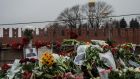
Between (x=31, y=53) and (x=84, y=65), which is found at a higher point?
(x=31, y=53)

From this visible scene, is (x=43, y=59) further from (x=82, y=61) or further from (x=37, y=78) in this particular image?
(x=82, y=61)

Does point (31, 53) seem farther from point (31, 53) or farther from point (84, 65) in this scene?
point (84, 65)

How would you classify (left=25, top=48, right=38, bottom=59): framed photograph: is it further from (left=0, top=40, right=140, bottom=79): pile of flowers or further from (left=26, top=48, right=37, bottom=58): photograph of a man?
(left=0, top=40, right=140, bottom=79): pile of flowers

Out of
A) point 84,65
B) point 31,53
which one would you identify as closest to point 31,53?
point 31,53

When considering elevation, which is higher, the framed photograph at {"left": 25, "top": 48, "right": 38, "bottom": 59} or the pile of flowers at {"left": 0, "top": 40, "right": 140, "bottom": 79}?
the framed photograph at {"left": 25, "top": 48, "right": 38, "bottom": 59}

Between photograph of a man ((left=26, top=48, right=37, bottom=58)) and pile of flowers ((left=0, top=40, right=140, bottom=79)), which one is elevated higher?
photograph of a man ((left=26, top=48, right=37, bottom=58))

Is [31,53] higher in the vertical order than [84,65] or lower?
higher

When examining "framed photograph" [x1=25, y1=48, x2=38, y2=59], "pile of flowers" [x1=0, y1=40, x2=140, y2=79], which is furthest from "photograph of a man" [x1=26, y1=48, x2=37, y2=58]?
"pile of flowers" [x1=0, y1=40, x2=140, y2=79]

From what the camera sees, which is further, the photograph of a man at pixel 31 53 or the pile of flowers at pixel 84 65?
the photograph of a man at pixel 31 53

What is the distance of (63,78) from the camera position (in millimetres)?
9156

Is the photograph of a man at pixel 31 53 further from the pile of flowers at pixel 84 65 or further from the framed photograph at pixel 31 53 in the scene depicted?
the pile of flowers at pixel 84 65

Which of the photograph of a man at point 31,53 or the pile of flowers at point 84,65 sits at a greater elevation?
the photograph of a man at point 31,53

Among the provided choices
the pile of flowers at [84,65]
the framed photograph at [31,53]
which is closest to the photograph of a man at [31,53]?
the framed photograph at [31,53]

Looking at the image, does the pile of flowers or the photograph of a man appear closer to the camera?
the pile of flowers
